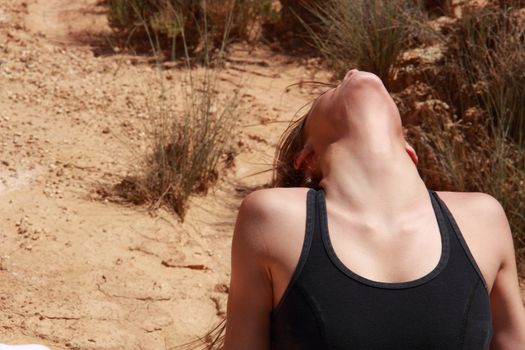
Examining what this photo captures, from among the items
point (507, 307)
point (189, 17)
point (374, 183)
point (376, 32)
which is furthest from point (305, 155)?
point (189, 17)

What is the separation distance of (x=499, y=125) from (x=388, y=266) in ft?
7.21

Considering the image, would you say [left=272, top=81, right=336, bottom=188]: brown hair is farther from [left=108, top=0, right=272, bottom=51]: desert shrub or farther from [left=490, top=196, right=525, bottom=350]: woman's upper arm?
[left=108, top=0, right=272, bottom=51]: desert shrub

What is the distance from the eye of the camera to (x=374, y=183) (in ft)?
5.69

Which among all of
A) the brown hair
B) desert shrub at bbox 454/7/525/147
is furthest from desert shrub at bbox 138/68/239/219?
the brown hair

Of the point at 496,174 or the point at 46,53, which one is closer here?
the point at 496,174

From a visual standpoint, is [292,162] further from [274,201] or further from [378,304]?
[378,304]

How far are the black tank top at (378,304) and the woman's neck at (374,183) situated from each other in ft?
0.22

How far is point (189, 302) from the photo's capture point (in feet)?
10.7

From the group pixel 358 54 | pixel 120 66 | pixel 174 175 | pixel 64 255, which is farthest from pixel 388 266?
pixel 120 66

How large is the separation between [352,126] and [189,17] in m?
4.19

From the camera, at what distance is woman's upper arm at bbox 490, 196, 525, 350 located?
1.84 m

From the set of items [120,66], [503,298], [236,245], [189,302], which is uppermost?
[236,245]

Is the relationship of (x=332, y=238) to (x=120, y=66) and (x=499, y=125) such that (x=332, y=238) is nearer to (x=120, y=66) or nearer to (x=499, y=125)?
(x=499, y=125)

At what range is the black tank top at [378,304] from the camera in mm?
1607
